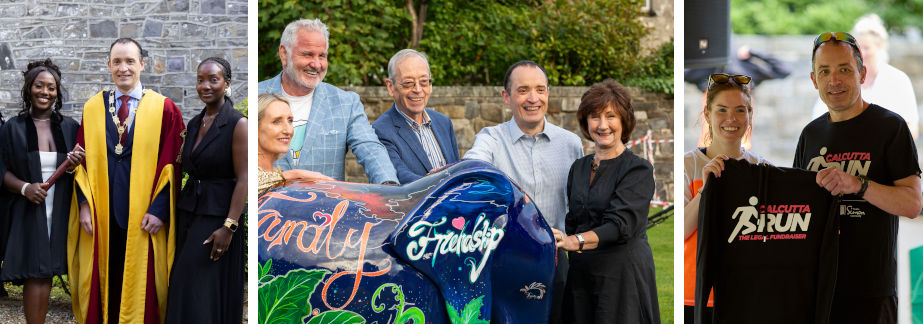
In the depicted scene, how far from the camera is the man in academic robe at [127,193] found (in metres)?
4.72

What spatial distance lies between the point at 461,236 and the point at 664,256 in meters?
1.51

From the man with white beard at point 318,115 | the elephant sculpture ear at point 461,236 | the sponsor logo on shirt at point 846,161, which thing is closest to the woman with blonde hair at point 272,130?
the man with white beard at point 318,115

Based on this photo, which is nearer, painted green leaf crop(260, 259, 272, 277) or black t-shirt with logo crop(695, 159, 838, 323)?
painted green leaf crop(260, 259, 272, 277)

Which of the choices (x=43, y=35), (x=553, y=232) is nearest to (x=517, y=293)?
(x=553, y=232)

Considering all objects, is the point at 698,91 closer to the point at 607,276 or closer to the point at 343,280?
the point at 607,276

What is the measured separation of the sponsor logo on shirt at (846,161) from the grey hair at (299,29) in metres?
2.27

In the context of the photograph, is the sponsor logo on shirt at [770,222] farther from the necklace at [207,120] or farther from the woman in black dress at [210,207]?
the necklace at [207,120]

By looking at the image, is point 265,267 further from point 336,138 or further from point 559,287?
point 559,287

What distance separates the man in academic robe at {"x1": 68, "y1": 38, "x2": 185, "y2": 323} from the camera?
4.72 metres

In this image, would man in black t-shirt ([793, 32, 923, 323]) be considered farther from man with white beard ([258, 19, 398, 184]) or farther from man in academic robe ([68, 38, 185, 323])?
man in academic robe ([68, 38, 185, 323])

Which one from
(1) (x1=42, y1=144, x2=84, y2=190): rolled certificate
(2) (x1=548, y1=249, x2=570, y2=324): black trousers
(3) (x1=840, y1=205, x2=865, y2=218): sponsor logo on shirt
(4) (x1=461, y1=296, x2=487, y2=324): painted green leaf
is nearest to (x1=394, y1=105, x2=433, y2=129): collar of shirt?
(2) (x1=548, y1=249, x2=570, y2=324): black trousers

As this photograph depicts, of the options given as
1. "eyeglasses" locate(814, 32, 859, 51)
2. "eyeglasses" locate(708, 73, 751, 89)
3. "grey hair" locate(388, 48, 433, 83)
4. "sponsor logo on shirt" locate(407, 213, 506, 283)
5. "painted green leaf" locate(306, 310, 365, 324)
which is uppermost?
"eyeglasses" locate(814, 32, 859, 51)

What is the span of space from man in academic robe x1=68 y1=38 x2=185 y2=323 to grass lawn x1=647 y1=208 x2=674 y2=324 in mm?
2370

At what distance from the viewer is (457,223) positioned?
3.89 metres
